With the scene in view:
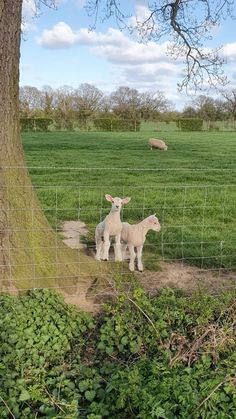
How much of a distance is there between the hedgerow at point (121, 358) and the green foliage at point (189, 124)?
49850 millimetres

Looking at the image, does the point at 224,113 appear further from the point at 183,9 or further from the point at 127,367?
the point at 127,367

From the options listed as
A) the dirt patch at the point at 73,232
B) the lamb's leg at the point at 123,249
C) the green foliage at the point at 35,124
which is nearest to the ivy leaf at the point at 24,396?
the lamb's leg at the point at 123,249

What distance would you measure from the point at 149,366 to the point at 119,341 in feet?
1.97

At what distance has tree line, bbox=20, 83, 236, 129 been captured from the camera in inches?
1827

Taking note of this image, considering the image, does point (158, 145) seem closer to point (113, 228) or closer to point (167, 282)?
point (113, 228)

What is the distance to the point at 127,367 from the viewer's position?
156 inches

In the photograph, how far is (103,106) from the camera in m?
53.4

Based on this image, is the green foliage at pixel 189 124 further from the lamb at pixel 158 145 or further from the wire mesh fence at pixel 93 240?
the wire mesh fence at pixel 93 240

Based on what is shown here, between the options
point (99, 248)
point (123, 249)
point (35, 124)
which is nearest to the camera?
point (99, 248)

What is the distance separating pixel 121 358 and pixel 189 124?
51.2 metres

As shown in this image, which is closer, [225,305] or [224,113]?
[225,305]

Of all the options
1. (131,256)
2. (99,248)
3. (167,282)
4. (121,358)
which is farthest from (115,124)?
(121,358)

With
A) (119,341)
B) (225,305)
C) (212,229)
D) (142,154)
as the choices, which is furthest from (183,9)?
(142,154)

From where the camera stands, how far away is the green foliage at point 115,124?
47219 millimetres
